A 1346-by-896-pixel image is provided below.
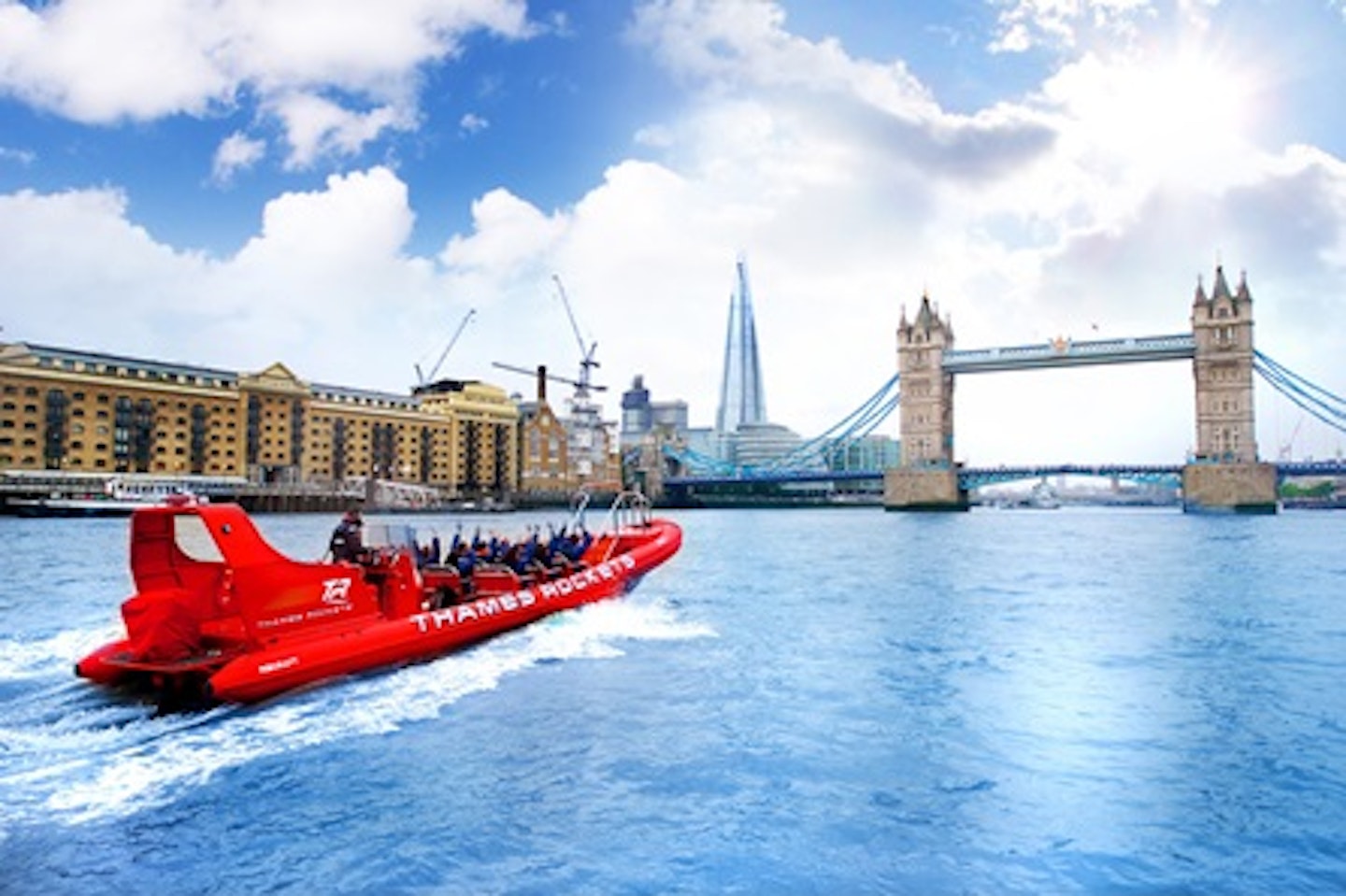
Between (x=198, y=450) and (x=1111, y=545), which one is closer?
(x=1111, y=545)

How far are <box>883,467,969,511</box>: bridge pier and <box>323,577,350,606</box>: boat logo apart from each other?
325ft

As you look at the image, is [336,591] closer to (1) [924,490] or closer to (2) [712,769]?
(2) [712,769]

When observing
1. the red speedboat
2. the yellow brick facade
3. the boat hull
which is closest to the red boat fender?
the red speedboat

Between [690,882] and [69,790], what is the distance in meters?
5.45

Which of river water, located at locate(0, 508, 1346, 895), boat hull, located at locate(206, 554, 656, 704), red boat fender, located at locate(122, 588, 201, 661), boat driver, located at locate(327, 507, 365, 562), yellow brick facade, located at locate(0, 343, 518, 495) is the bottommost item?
river water, located at locate(0, 508, 1346, 895)

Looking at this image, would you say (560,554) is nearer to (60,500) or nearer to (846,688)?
(846,688)

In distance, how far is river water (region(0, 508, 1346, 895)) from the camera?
21.7 ft

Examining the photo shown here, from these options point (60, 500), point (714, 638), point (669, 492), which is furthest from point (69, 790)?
point (669, 492)

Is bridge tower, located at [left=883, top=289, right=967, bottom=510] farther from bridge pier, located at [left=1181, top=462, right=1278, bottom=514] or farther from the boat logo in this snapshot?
the boat logo

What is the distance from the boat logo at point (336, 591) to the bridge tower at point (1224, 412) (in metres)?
99.8

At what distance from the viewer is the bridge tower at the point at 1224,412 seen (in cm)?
9206

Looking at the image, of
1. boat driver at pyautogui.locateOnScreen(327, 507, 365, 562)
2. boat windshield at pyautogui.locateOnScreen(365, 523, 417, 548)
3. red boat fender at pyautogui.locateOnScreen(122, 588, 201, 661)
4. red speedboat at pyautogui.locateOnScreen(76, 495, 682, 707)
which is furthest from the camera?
boat windshield at pyautogui.locateOnScreen(365, 523, 417, 548)

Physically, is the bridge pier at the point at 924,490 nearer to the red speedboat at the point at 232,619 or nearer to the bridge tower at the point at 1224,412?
the bridge tower at the point at 1224,412

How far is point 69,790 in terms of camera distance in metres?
7.87
